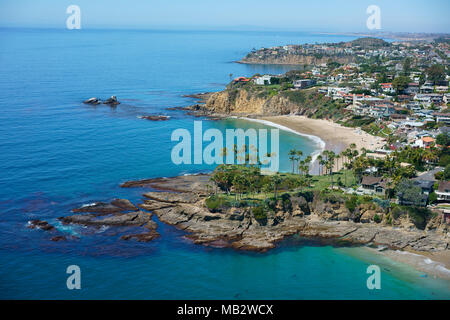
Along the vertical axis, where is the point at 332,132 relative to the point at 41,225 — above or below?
above

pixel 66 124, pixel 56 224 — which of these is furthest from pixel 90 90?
pixel 56 224

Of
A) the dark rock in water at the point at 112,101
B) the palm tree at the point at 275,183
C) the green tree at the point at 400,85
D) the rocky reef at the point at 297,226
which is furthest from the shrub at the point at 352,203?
the dark rock in water at the point at 112,101

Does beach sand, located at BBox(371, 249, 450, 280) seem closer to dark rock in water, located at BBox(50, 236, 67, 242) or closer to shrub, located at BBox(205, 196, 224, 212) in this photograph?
shrub, located at BBox(205, 196, 224, 212)

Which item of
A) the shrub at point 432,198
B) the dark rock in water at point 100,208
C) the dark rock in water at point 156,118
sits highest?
the dark rock in water at point 156,118

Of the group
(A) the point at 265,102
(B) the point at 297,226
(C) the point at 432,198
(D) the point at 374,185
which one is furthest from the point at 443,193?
(A) the point at 265,102

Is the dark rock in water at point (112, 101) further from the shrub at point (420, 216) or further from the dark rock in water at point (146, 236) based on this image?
the shrub at point (420, 216)

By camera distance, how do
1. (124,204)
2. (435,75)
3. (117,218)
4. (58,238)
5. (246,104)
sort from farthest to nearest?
(435,75) < (246,104) < (124,204) < (117,218) < (58,238)

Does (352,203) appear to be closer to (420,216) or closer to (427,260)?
(420,216)

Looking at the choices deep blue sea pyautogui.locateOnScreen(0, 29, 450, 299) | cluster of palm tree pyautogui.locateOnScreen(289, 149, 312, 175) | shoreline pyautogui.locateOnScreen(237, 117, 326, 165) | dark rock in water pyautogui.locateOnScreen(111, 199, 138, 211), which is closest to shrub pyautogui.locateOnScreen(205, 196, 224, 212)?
deep blue sea pyautogui.locateOnScreen(0, 29, 450, 299)
